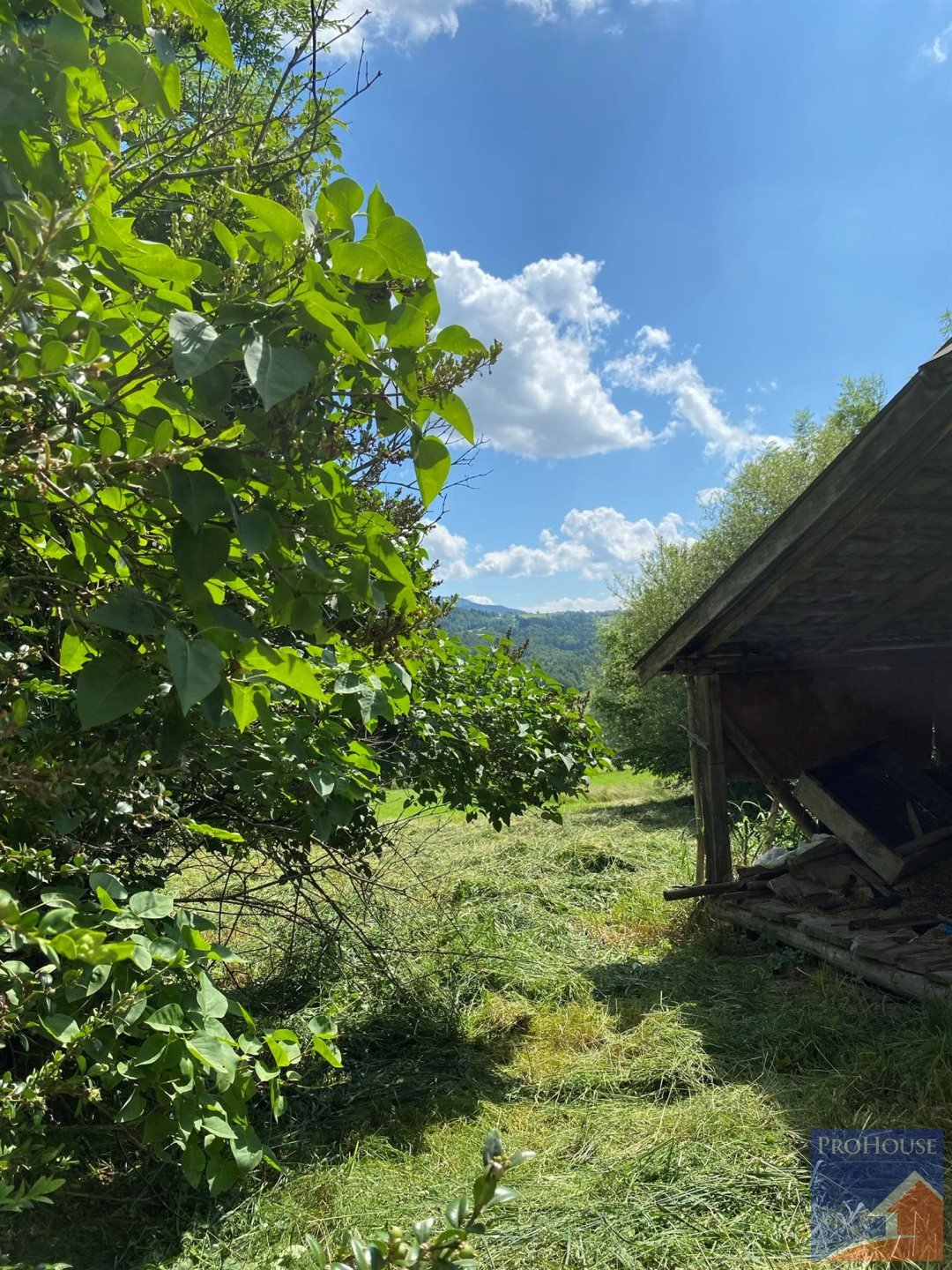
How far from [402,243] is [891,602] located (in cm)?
665

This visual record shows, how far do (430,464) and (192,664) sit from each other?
1.51ft

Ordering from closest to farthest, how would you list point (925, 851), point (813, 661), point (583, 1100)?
point (583, 1100), point (925, 851), point (813, 661)

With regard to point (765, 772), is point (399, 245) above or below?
above

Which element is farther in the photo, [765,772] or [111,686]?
[765,772]

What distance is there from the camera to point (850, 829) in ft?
20.9

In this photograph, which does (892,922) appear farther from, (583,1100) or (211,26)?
(211,26)

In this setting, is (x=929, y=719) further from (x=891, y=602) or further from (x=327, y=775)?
(x=327, y=775)

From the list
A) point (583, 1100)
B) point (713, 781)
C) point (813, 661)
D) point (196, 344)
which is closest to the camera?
point (196, 344)

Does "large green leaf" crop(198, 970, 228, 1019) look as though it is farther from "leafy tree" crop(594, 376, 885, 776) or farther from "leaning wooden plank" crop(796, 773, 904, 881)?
"leafy tree" crop(594, 376, 885, 776)

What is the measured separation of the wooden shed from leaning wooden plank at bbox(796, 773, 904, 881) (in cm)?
1

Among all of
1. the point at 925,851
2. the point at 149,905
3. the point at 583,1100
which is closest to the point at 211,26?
the point at 149,905

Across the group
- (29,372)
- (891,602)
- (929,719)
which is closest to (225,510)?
(29,372)

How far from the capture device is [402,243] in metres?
1.05

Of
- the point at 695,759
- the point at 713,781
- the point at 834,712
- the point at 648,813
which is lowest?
the point at 648,813
